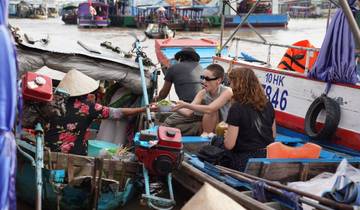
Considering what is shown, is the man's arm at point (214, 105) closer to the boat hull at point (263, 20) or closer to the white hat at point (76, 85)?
the white hat at point (76, 85)

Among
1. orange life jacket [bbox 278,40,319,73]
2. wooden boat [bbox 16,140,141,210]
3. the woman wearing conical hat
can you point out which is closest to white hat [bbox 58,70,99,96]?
the woman wearing conical hat

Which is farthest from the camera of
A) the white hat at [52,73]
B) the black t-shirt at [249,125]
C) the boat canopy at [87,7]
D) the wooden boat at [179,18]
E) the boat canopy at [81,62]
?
the boat canopy at [87,7]

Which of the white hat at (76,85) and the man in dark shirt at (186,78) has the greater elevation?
the white hat at (76,85)

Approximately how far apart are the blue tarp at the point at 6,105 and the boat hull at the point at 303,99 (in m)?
4.53

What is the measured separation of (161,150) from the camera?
4145 mm

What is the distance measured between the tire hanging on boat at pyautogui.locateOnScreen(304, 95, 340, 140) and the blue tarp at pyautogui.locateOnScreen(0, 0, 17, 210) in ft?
14.8

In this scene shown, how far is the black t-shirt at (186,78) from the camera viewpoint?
645cm

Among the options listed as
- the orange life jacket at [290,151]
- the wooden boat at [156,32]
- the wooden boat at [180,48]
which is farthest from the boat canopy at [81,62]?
the wooden boat at [156,32]

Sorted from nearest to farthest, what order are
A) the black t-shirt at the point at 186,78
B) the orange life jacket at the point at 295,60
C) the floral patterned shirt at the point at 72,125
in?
the floral patterned shirt at the point at 72,125 < the black t-shirt at the point at 186,78 < the orange life jacket at the point at 295,60

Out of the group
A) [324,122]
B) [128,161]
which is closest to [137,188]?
[128,161]

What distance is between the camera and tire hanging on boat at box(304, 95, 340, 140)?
5668mm

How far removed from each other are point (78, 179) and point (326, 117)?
287 cm

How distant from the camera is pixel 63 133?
4664mm

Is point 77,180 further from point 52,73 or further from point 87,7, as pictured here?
point 87,7
